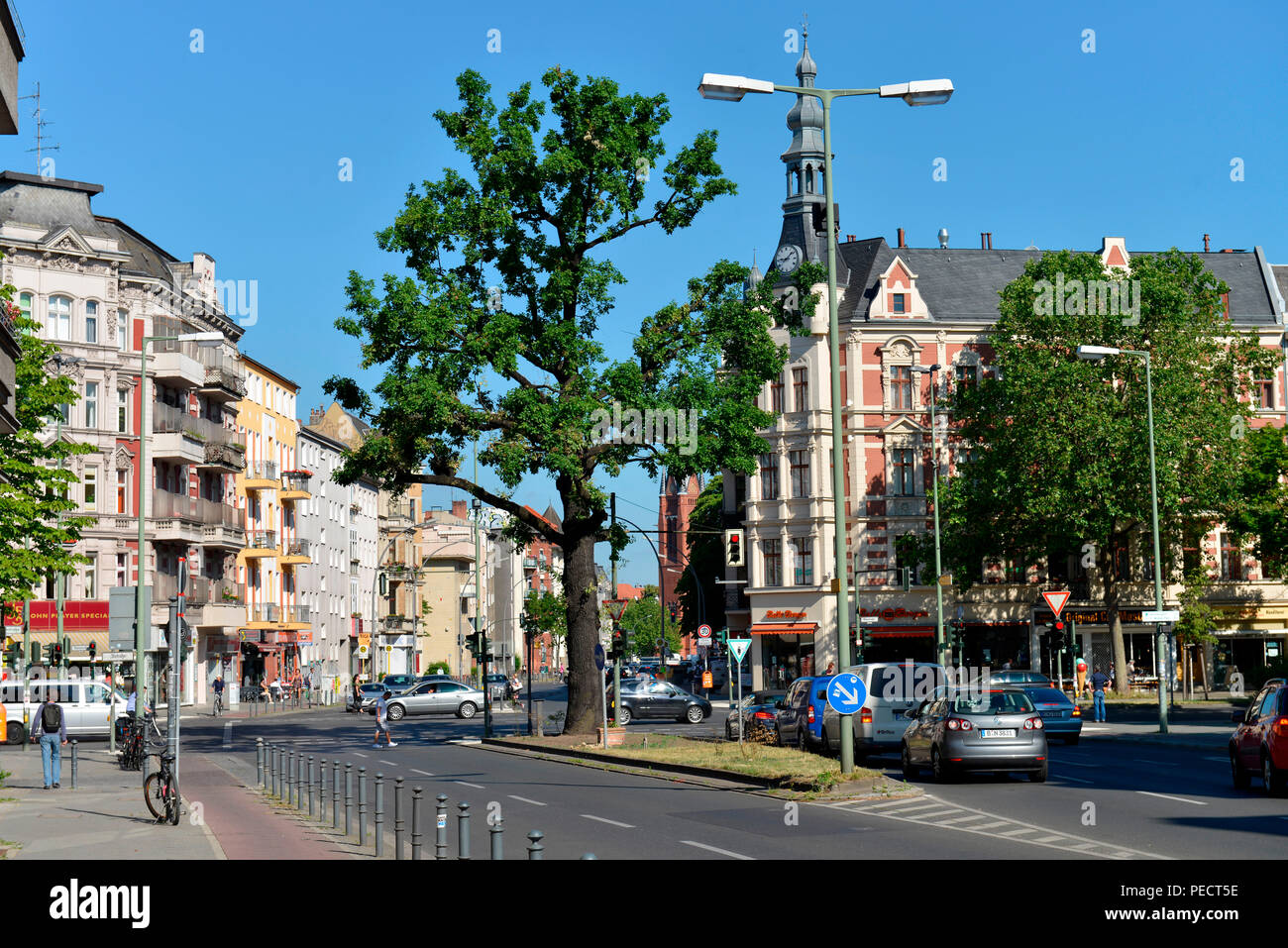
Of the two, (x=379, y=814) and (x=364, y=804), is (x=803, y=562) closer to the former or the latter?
(x=364, y=804)

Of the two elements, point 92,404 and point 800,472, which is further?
point 800,472

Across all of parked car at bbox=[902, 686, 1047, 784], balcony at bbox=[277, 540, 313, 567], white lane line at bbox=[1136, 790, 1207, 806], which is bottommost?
white lane line at bbox=[1136, 790, 1207, 806]

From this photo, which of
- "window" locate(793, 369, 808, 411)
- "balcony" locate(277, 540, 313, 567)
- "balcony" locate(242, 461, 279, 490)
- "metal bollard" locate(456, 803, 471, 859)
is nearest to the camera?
"metal bollard" locate(456, 803, 471, 859)

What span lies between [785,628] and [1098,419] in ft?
56.1

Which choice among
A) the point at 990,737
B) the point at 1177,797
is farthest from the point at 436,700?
the point at 1177,797

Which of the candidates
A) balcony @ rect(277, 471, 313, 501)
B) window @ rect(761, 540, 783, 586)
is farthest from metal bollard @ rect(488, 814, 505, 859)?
balcony @ rect(277, 471, 313, 501)

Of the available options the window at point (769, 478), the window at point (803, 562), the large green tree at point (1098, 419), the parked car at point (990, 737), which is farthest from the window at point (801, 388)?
the parked car at point (990, 737)

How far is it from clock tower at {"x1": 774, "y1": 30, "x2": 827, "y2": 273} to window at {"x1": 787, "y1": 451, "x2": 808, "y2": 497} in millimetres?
9343

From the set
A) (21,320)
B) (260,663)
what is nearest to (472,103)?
(21,320)

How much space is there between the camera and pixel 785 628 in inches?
2692

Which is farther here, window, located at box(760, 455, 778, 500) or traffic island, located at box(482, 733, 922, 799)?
window, located at box(760, 455, 778, 500)

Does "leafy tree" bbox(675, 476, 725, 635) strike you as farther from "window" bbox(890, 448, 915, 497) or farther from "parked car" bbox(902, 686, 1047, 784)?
"parked car" bbox(902, 686, 1047, 784)

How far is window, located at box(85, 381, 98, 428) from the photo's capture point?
6400 centimetres

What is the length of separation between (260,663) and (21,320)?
158 ft
